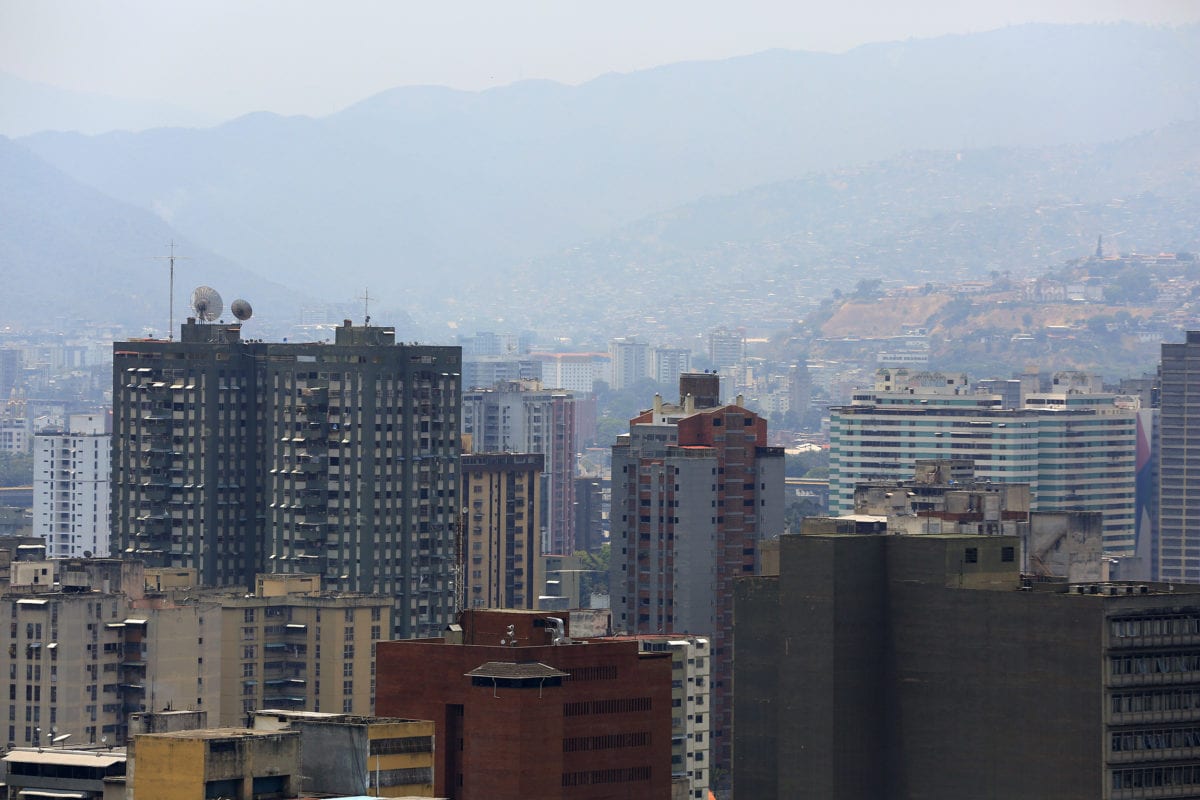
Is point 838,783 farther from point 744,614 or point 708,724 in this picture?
point 708,724

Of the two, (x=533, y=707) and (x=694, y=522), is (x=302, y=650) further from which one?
(x=533, y=707)

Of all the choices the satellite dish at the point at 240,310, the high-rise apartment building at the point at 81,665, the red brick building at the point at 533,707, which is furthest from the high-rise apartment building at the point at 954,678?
the satellite dish at the point at 240,310

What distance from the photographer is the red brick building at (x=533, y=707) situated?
7744cm

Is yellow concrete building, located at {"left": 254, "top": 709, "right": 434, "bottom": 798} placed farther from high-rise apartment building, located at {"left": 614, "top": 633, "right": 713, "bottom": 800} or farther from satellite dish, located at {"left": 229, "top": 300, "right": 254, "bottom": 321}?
satellite dish, located at {"left": 229, "top": 300, "right": 254, "bottom": 321}

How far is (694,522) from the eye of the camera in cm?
13812

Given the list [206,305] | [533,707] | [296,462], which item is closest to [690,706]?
[533,707]

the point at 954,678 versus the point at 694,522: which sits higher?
the point at 694,522

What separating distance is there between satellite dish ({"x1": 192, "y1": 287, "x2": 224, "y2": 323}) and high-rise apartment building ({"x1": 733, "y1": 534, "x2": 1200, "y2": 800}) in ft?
274

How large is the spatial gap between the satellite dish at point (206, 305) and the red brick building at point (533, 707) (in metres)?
79.5

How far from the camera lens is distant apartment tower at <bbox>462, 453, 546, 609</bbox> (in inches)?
6934

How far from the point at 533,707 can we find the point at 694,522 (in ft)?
199

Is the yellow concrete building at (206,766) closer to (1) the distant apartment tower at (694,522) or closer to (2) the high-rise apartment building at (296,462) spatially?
(1) the distant apartment tower at (694,522)

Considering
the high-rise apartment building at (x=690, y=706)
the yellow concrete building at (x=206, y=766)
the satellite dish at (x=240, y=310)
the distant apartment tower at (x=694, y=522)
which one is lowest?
the high-rise apartment building at (x=690, y=706)

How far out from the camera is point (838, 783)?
7731 cm
